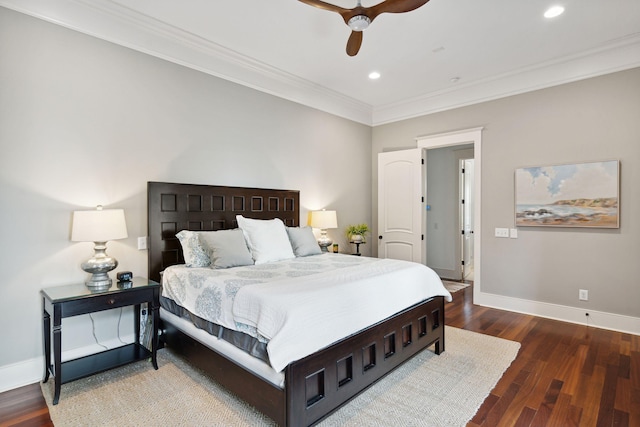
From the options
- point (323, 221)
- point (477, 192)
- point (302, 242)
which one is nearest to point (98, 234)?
point (302, 242)

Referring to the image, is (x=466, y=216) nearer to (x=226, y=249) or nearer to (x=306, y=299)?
(x=226, y=249)

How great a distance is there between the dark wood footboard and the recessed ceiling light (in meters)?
2.80

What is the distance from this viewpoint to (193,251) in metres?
3.08

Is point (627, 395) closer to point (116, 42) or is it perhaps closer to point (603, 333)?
point (603, 333)

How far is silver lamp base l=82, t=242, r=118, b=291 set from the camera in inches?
103

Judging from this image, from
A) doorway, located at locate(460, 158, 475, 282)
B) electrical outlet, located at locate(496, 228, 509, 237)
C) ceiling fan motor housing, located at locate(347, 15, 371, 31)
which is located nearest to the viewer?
ceiling fan motor housing, located at locate(347, 15, 371, 31)

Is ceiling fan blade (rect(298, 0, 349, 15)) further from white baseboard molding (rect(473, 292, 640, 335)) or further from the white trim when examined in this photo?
white baseboard molding (rect(473, 292, 640, 335))

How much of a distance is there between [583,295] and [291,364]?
12.6 ft

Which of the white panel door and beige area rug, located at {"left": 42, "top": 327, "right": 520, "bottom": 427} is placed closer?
beige area rug, located at {"left": 42, "top": 327, "right": 520, "bottom": 427}

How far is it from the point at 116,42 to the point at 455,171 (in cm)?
561

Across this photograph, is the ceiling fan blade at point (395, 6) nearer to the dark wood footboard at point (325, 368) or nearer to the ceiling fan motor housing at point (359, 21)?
the ceiling fan motor housing at point (359, 21)

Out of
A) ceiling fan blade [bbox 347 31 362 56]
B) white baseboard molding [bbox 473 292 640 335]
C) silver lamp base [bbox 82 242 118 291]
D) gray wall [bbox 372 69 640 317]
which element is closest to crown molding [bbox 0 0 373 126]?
ceiling fan blade [bbox 347 31 362 56]

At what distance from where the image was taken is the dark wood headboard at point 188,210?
321 centimetres

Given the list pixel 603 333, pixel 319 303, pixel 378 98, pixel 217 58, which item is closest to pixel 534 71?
pixel 378 98
